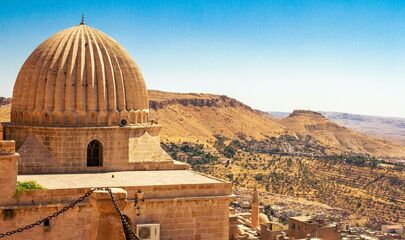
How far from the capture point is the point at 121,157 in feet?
55.1

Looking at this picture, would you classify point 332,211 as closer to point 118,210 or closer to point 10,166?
point 10,166

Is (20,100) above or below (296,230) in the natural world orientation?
above

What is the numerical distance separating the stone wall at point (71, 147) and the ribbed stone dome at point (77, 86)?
31cm

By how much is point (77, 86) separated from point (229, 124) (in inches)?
4076

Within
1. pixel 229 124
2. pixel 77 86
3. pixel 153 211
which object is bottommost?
pixel 153 211

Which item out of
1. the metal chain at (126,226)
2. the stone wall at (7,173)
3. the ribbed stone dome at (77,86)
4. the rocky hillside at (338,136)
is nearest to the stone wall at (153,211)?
the stone wall at (7,173)

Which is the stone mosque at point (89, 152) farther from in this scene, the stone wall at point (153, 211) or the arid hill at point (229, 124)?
the arid hill at point (229, 124)

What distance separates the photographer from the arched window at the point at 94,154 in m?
16.6

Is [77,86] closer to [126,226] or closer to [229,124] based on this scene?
[126,226]

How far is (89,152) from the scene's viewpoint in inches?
657

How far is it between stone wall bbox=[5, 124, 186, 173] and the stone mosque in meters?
0.03

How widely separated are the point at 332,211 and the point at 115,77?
1586 inches

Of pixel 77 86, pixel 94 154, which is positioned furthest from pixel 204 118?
pixel 77 86

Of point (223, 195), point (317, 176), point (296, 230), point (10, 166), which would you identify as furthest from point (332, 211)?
point (10, 166)
